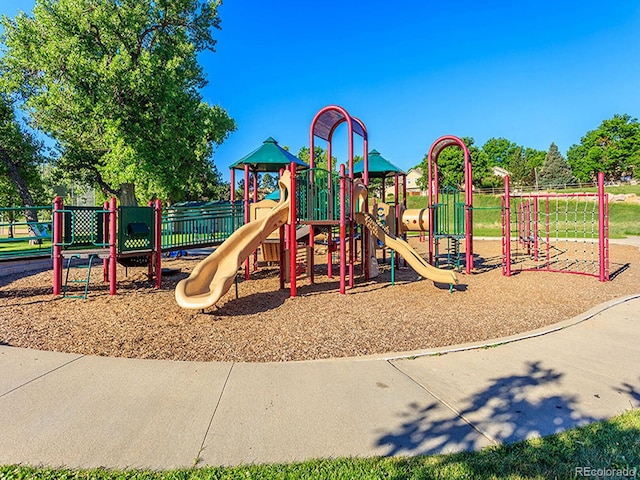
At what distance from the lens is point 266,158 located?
11844mm

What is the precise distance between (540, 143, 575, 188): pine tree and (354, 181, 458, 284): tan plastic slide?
74.8 meters

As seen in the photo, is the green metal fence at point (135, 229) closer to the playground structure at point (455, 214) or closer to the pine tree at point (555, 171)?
the playground structure at point (455, 214)

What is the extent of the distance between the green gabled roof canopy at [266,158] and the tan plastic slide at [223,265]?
361 centimetres

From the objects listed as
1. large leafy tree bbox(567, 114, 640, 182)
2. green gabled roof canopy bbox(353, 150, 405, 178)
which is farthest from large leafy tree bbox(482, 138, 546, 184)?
green gabled roof canopy bbox(353, 150, 405, 178)

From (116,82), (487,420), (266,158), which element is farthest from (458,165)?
(487,420)

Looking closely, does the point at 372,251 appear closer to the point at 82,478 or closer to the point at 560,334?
the point at 560,334

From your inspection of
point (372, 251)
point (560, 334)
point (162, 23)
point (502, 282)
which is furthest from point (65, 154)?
point (560, 334)

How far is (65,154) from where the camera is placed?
22844mm

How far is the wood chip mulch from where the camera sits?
4.77 m

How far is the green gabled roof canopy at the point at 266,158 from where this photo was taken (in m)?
11.8

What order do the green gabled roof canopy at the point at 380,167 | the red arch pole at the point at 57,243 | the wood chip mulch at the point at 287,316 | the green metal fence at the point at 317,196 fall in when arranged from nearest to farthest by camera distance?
the wood chip mulch at the point at 287,316, the red arch pole at the point at 57,243, the green metal fence at the point at 317,196, the green gabled roof canopy at the point at 380,167

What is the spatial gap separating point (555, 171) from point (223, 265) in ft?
275

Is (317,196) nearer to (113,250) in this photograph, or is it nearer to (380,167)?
(113,250)

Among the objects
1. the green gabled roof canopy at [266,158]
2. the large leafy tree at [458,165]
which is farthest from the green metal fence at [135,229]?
A: the large leafy tree at [458,165]
